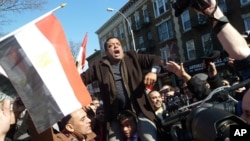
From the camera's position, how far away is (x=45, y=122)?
2760 millimetres

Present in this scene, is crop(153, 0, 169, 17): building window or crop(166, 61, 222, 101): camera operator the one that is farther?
crop(153, 0, 169, 17): building window

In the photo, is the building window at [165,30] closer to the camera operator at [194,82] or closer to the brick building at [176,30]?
the brick building at [176,30]

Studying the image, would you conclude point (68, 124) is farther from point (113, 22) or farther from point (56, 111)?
point (113, 22)

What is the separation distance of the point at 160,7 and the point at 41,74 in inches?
1218

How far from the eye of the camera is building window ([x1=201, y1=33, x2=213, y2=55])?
25.9m

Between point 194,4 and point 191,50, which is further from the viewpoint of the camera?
point 191,50

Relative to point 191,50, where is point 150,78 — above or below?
below

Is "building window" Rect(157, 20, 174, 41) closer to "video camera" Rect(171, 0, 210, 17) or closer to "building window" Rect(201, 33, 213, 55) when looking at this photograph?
"building window" Rect(201, 33, 213, 55)

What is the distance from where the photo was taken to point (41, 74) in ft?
9.57

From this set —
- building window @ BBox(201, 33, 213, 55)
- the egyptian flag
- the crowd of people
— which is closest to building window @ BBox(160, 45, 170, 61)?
building window @ BBox(201, 33, 213, 55)

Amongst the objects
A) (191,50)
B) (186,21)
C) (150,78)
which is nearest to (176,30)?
(186,21)

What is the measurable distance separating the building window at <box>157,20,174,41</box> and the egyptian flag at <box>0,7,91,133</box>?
28549mm

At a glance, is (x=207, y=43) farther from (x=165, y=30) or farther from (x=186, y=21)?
(x=165, y=30)

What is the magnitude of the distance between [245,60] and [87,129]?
2167 mm
